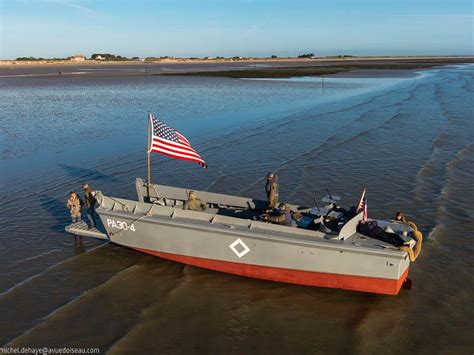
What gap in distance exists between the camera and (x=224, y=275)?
955cm

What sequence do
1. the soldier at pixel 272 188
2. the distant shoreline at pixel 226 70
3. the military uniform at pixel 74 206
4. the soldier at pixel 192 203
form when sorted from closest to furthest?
the soldier at pixel 272 188
the soldier at pixel 192 203
the military uniform at pixel 74 206
the distant shoreline at pixel 226 70

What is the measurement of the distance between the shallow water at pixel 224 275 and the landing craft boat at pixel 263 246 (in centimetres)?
36

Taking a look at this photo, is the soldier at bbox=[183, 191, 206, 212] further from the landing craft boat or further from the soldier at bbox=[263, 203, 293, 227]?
the soldier at bbox=[263, 203, 293, 227]

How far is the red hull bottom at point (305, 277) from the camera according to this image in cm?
833

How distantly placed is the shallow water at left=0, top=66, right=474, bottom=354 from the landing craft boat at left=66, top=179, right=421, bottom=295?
0.36m

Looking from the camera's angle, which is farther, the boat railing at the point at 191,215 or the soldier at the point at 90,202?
the soldier at the point at 90,202

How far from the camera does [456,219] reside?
11.9 metres

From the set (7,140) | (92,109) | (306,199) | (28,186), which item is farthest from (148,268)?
(92,109)

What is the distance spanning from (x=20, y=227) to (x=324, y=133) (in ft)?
54.2

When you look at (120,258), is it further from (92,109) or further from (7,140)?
(92,109)

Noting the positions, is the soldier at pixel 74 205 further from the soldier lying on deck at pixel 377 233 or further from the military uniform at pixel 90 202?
the soldier lying on deck at pixel 377 233

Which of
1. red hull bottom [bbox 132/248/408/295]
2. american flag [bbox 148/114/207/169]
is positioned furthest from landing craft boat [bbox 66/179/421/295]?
american flag [bbox 148/114/207/169]

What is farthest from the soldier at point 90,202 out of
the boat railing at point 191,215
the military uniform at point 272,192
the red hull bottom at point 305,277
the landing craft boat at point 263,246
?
the military uniform at point 272,192

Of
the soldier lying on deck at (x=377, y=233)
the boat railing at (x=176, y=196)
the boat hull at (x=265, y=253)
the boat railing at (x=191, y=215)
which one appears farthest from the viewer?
the boat railing at (x=176, y=196)
